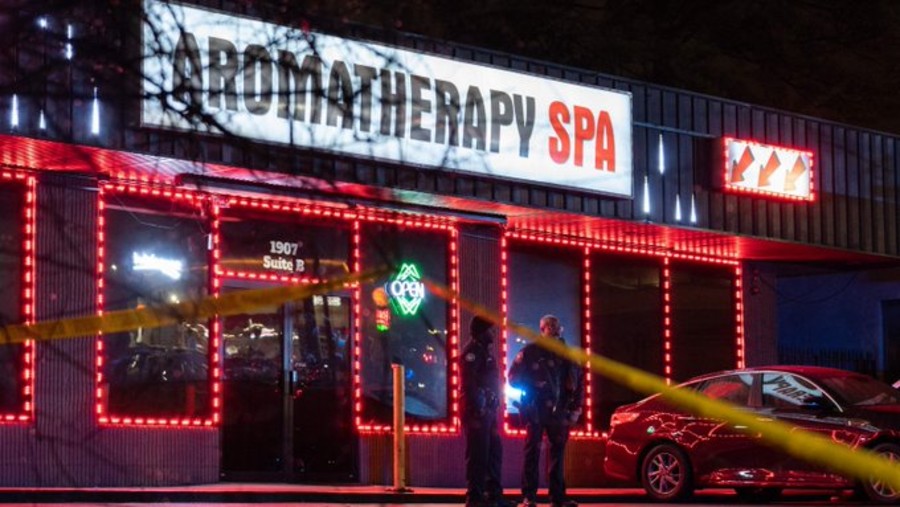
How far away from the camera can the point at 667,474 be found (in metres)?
18.9

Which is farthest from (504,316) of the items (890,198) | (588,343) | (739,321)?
(890,198)

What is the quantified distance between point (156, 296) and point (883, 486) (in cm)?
824

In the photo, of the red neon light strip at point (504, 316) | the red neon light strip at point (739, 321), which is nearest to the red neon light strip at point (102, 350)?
the red neon light strip at point (504, 316)

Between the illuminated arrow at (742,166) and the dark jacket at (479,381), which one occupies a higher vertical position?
the illuminated arrow at (742,166)

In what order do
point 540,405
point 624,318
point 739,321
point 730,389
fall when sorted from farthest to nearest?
1. point 739,321
2. point 624,318
3. point 730,389
4. point 540,405

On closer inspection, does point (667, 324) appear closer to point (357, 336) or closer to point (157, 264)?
point (357, 336)

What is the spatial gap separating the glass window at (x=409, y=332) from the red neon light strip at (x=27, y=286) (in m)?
4.29

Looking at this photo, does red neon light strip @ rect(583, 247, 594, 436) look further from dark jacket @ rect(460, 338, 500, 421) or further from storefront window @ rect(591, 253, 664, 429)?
dark jacket @ rect(460, 338, 500, 421)

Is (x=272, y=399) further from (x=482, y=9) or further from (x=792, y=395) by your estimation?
(x=482, y=9)

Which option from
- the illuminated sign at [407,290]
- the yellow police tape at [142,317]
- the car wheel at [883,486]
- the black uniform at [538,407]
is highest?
the illuminated sign at [407,290]

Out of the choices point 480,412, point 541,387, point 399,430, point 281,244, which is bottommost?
point 399,430

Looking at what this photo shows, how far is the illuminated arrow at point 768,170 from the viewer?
75.4ft

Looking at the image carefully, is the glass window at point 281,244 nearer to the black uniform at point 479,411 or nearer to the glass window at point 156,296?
the glass window at point 156,296

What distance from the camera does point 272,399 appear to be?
18484mm
